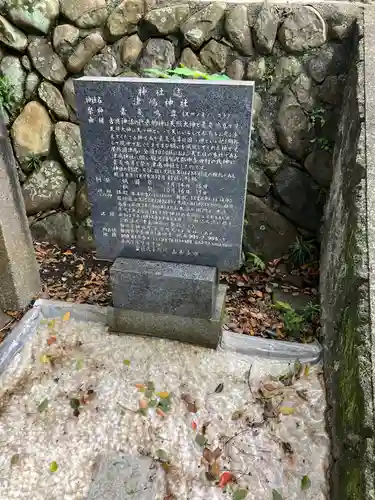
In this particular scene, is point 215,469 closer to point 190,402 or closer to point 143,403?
point 190,402

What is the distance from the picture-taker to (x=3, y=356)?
9.57 ft

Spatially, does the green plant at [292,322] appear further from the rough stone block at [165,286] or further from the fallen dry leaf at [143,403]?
the fallen dry leaf at [143,403]

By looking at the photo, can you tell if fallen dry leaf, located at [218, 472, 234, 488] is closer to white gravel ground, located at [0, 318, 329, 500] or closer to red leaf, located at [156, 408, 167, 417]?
white gravel ground, located at [0, 318, 329, 500]

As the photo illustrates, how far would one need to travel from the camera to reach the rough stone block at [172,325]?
302cm

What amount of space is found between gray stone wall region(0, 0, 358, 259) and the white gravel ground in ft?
5.62

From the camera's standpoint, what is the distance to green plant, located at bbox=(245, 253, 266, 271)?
4084 mm

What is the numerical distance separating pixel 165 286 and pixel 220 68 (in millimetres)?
2163

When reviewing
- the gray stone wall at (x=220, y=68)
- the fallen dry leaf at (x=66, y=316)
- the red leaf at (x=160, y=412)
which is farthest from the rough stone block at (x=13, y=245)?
the red leaf at (x=160, y=412)

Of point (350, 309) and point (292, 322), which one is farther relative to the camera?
point (292, 322)


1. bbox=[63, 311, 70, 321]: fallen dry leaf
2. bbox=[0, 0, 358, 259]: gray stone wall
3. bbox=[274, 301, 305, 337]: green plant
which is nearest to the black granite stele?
bbox=[63, 311, 70, 321]: fallen dry leaf

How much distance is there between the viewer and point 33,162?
416cm

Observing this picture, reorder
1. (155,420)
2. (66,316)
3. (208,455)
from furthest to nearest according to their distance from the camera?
(66,316) < (155,420) < (208,455)

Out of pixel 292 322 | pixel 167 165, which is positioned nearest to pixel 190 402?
pixel 292 322

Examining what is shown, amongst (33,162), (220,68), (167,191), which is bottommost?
(33,162)
